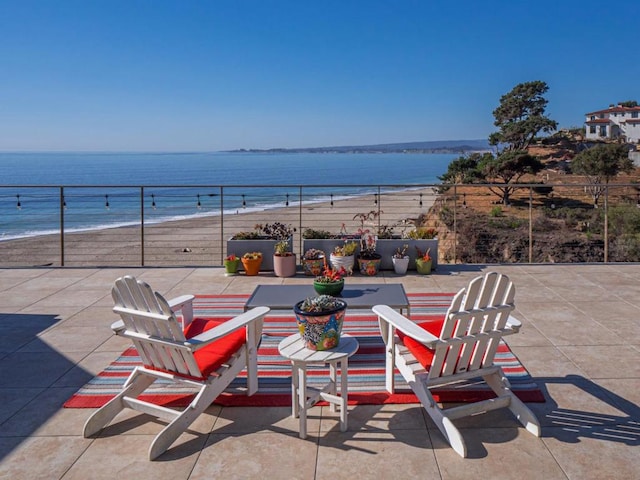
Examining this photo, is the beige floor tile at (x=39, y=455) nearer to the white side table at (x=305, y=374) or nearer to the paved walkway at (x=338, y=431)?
the paved walkway at (x=338, y=431)

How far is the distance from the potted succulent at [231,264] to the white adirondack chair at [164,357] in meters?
3.51

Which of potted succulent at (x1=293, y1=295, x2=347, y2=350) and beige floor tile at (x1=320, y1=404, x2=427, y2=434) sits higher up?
potted succulent at (x1=293, y1=295, x2=347, y2=350)

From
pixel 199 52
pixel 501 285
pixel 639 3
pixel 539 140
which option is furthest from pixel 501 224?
pixel 539 140

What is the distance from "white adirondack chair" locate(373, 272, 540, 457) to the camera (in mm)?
2693

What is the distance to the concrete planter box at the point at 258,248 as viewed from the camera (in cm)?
680

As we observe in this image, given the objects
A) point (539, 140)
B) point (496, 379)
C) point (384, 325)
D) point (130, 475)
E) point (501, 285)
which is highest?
point (539, 140)

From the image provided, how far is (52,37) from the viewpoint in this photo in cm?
1875

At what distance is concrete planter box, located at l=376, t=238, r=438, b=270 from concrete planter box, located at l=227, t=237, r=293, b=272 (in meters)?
1.16

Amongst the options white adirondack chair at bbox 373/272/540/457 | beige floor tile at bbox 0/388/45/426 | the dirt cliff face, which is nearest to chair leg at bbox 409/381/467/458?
white adirondack chair at bbox 373/272/540/457

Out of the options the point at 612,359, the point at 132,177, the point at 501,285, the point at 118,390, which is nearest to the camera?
the point at 501,285

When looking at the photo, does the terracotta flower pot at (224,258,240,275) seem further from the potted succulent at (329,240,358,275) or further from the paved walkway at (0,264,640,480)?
the paved walkway at (0,264,640,480)

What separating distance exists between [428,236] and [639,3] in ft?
49.2

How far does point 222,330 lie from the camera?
9.57 feet

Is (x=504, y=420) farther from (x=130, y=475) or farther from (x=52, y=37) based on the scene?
(x=52, y=37)
